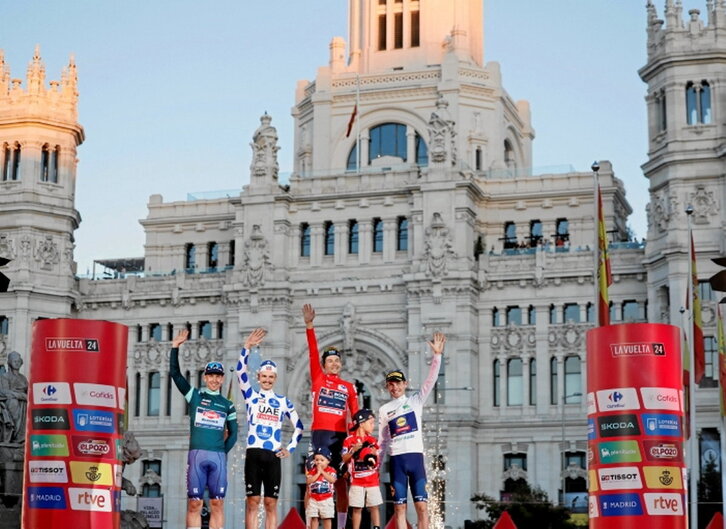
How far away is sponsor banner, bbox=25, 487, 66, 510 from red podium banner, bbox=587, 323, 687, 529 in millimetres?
8734

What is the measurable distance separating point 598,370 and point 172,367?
6.98 m

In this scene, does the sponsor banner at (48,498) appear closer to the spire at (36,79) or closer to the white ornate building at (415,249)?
the white ornate building at (415,249)

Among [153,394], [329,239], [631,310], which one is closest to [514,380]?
[631,310]

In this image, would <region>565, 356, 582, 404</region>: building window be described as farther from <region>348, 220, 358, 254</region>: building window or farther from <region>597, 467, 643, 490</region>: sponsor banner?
<region>597, 467, 643, 490</region>: sponsor banner

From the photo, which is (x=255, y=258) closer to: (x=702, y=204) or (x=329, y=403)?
(x=702, y=204)

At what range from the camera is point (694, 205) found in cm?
6544

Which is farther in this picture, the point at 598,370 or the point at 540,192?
the point at 540,192

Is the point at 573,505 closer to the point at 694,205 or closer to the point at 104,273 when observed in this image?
the point at 694,205

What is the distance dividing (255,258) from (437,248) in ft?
33.7

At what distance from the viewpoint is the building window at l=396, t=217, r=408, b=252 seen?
73.4 m

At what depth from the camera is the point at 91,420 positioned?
866 inches

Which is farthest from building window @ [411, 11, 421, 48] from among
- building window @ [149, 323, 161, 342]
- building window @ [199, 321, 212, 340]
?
building window @ [149, 323, 161, 342]

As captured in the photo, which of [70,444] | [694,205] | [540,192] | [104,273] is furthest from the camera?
[104,273]

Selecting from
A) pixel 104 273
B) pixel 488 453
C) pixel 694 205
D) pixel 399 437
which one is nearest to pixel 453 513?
pixel 488 453
